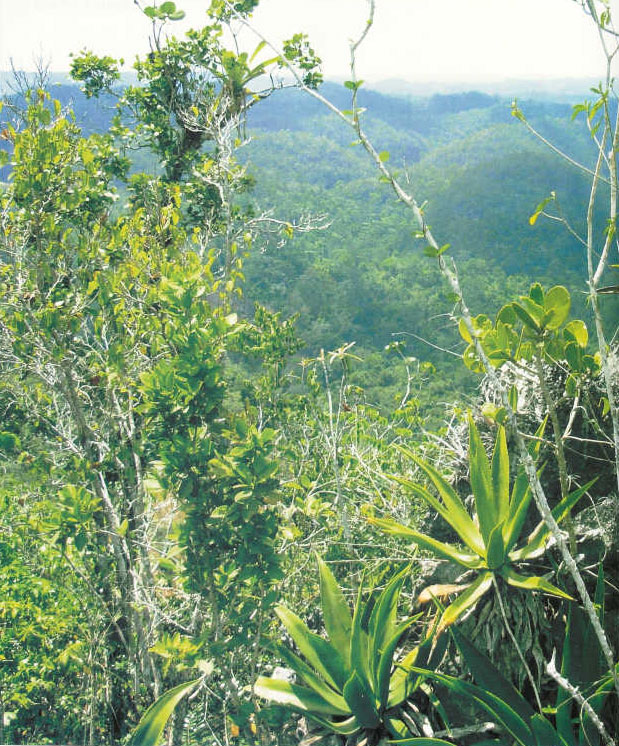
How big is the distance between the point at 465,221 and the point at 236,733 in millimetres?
22523

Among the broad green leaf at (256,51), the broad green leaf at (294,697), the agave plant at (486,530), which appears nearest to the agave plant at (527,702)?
the agave plant at (486,530)

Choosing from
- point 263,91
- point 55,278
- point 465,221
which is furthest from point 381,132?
point 55,278

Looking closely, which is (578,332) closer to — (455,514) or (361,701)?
(455,514)

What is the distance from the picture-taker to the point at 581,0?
1.44 meters

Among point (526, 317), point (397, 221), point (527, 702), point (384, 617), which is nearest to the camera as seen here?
point (526, 317)

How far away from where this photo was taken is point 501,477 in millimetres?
1781

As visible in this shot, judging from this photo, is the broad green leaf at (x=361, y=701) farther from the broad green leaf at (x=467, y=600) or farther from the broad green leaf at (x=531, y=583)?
the broad green leaf at (x=531, y=583)

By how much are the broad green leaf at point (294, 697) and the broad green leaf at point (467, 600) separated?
0.41m

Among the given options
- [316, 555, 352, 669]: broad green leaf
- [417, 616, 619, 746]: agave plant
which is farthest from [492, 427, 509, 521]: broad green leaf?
[316, 555, 352, 669]: broad green leaf

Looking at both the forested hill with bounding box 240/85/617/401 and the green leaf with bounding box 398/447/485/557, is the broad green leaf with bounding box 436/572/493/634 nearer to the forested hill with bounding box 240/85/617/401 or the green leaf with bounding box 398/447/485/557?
the green leaf with bounding box 398/447/485/557

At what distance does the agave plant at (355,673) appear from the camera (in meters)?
1.65

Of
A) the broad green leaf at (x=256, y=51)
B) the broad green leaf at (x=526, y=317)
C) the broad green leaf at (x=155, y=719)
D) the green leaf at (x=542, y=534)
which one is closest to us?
the broad green leaf at (x=526, y=317)

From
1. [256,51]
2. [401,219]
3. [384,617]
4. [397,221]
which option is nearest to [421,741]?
[384,617]

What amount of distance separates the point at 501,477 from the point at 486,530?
0.17 metres
